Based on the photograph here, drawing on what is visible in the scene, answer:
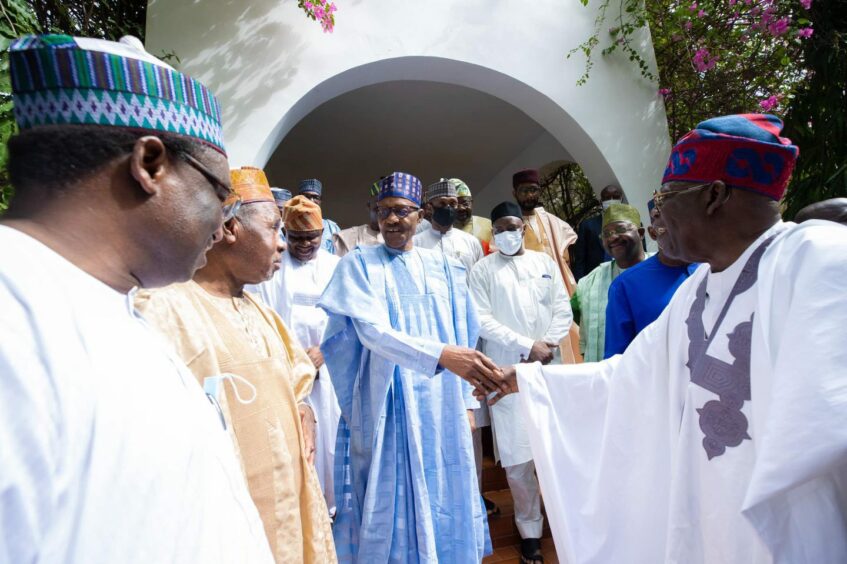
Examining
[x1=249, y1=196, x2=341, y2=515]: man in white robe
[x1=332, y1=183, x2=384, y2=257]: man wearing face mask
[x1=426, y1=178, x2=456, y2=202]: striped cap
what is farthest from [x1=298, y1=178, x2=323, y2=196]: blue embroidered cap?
[x1=249, y1=196, x2=341, y2=515]: man in white robe

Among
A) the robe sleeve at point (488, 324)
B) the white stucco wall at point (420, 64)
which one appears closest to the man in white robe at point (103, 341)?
the robe sleeve at point (488, 324)

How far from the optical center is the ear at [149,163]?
0.83 m

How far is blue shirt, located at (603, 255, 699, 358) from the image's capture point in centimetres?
298

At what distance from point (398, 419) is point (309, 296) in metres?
1.60

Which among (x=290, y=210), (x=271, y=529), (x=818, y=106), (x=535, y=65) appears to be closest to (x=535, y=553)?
(x=271, y=529)

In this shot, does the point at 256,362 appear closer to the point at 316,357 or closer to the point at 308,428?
the point at 308,428

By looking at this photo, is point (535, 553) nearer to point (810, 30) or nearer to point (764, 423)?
point (764, 423)

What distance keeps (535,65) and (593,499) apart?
4.96m

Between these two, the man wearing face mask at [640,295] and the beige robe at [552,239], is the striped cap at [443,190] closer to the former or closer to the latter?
the beige robe at [552,239]

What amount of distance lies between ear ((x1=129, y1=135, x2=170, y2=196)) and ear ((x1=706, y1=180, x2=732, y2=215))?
161 centimetres

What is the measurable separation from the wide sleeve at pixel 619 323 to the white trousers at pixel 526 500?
131 centimetres

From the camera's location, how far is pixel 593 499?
207 centimetres

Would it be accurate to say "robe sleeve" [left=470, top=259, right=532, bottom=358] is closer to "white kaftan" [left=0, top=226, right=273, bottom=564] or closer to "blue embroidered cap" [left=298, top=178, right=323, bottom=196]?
"blue embroidered cap" [left=298, top=178, right=323, bottom=196]

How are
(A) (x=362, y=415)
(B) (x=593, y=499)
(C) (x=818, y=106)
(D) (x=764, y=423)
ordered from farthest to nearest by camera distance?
(C) (x=818, y=106), (A) (x=362, y=415), (B) (x=593, y=499), (D) (x=764, y=423)
